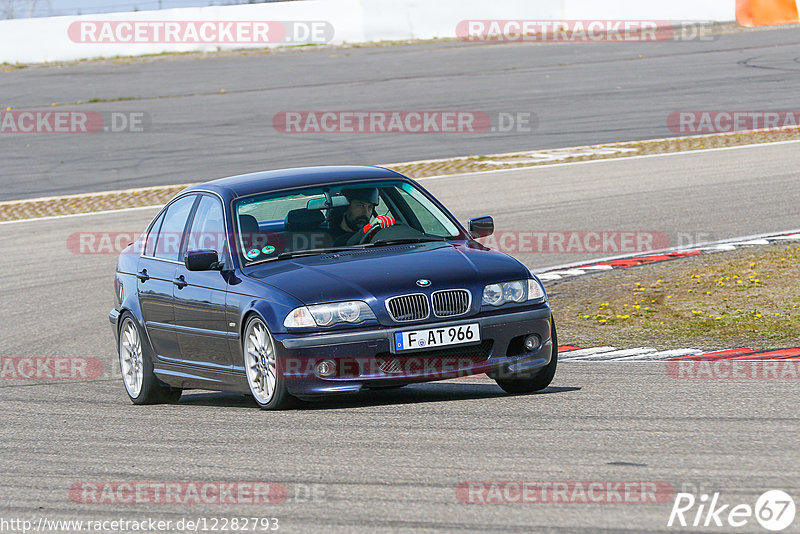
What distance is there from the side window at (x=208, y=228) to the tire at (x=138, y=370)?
0.87 m

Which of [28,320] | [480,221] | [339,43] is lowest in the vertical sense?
[28,320]

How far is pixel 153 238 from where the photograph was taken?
373 inches

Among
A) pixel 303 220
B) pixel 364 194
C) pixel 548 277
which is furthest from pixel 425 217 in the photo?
pixel 548 277

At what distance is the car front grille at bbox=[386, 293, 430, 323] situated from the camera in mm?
7387

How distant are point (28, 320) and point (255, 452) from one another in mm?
7392

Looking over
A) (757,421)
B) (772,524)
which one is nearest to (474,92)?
(757,421)

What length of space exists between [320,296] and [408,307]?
1.63ft

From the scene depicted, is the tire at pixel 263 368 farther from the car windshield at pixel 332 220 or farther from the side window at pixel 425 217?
the side window at pixel 425 217

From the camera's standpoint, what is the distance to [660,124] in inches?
949

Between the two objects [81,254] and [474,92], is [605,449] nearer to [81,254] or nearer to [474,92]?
[81,254]

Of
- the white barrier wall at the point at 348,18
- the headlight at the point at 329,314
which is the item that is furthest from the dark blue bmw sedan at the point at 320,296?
the white barrier wall at the point at 348,18

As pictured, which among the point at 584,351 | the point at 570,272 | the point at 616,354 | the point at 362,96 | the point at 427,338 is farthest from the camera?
the point at 362,96

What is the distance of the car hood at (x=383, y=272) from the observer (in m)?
7.43

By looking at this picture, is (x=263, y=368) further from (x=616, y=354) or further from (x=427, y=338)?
(x=616, y=354)
